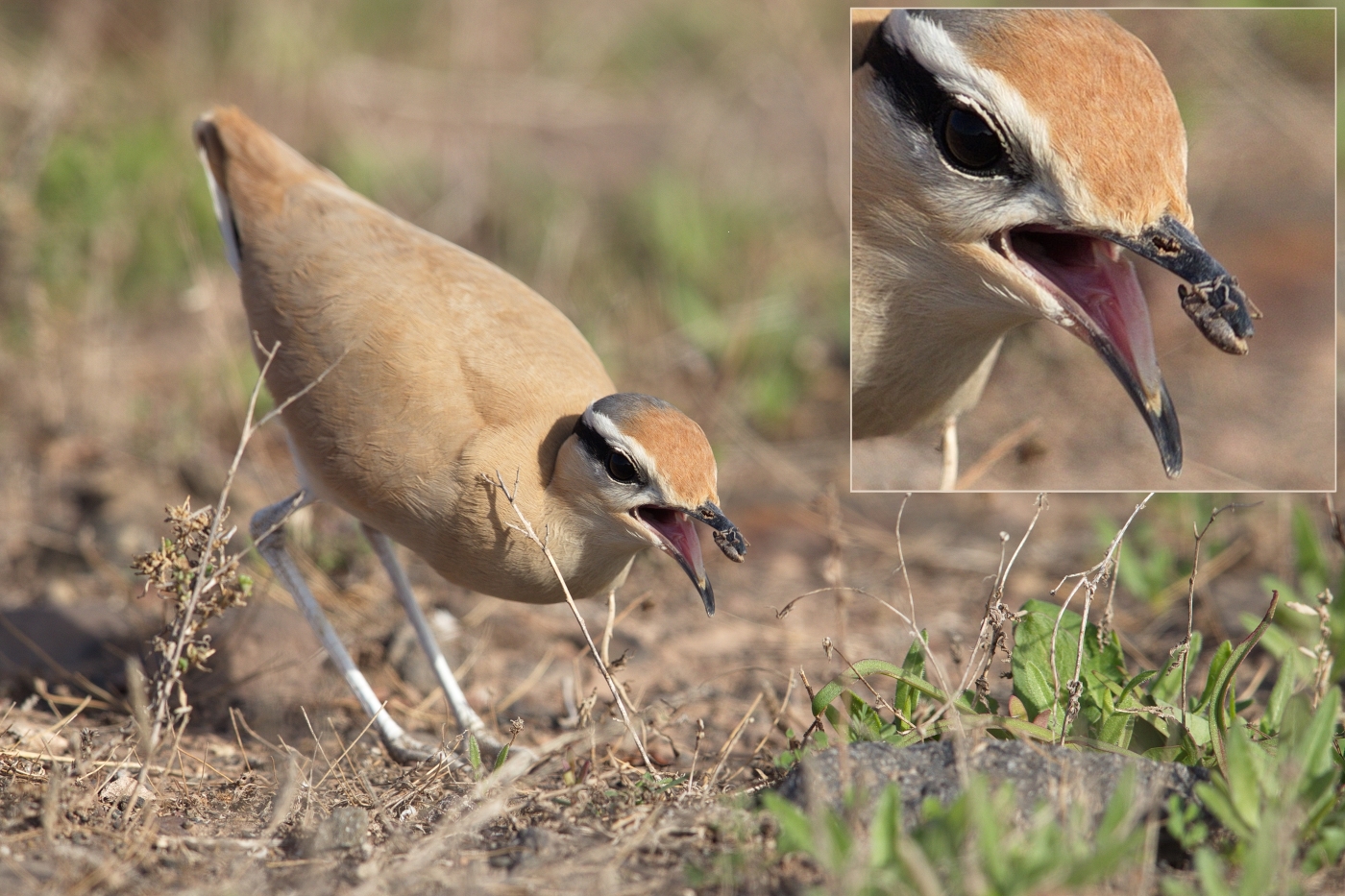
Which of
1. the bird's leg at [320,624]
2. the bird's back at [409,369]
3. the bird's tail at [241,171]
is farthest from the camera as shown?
the bird's tail at [241,171]

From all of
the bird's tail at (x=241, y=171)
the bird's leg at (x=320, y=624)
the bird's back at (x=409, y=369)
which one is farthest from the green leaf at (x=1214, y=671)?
the bird's tail at (x=241, y=171)

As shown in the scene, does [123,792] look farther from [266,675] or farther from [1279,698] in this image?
[1279,698]

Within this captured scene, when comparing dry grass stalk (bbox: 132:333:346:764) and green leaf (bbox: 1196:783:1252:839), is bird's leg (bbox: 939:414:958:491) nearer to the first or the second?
green leaf (bbox: 1196:783:1252:839)

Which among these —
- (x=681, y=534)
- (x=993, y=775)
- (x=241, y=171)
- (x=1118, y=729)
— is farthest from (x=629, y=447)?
(x=241, y=171)

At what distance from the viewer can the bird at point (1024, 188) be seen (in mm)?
2777

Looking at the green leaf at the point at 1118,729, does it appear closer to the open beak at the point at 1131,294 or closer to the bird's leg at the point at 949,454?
the open beak at the point at 1131,294

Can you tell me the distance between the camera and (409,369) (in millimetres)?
3721

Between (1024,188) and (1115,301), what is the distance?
368mm

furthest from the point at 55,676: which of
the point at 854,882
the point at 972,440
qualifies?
the point at 972,440

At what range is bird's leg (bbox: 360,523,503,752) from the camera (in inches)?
158

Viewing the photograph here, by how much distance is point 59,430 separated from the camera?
20.4 feet

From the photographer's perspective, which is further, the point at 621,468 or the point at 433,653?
the point at 433,653

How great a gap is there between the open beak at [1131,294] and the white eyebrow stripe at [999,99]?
13cm

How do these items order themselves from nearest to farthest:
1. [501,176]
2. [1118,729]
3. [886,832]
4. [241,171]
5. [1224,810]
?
[886,832]
[1224,810]
[1118,729]
[241,171]
[501,176]
